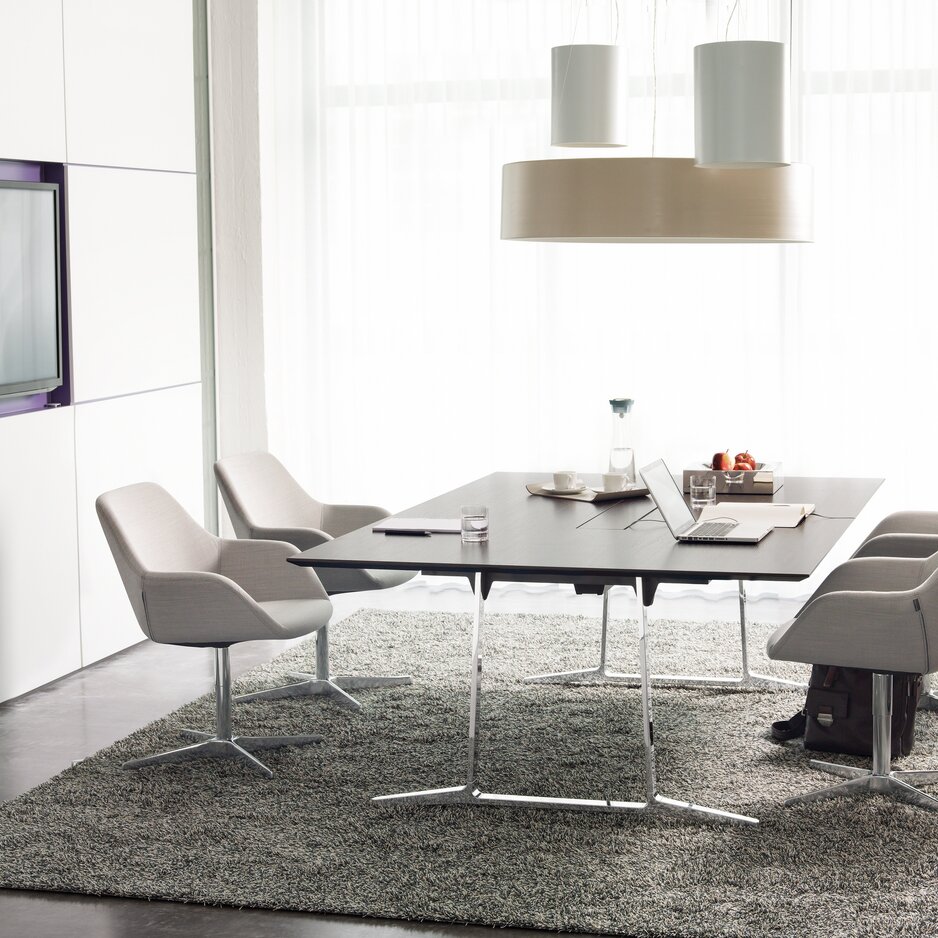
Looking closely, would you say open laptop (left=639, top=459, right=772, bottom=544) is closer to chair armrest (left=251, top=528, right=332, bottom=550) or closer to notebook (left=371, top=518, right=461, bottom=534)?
notebook (left=371, top=518, right=461, bottom=534)

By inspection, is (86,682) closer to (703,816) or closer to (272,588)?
(272,588)

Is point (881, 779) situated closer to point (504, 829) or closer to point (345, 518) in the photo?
point (504, 829)

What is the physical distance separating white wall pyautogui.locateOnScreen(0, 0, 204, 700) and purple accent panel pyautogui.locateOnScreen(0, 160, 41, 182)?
82mm

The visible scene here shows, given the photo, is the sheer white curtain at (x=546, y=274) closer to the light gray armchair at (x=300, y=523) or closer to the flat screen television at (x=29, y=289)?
the light gray armchair at (x=300, y=523)

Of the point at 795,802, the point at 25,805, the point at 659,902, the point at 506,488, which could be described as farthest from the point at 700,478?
the point at 25,805

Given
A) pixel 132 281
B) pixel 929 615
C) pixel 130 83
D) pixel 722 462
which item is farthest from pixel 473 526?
pixel 130 83

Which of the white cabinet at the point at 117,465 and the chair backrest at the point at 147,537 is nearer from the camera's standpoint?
the chair backrest at the point at 147,537

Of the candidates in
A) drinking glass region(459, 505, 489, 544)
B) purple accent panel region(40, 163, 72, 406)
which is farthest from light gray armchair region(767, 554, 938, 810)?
purple accent panel region(40, 163, 72, 406)

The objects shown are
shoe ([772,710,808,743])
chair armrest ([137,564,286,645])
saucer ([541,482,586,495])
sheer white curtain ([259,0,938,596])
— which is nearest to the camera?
chair armrest ([137,564,286,645])

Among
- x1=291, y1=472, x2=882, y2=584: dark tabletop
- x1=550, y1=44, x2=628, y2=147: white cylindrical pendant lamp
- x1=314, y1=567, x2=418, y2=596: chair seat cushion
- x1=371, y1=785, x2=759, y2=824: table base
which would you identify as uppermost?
x1=550, y1=44, x2=628, y2=147: white cylindrical pendant lamp

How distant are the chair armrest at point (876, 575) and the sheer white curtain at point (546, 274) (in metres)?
2.43

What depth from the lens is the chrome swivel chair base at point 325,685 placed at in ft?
16.5

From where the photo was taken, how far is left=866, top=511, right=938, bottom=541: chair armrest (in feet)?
16.1

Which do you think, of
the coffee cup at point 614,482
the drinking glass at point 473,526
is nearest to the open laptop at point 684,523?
the drinking glass at point 473,526
